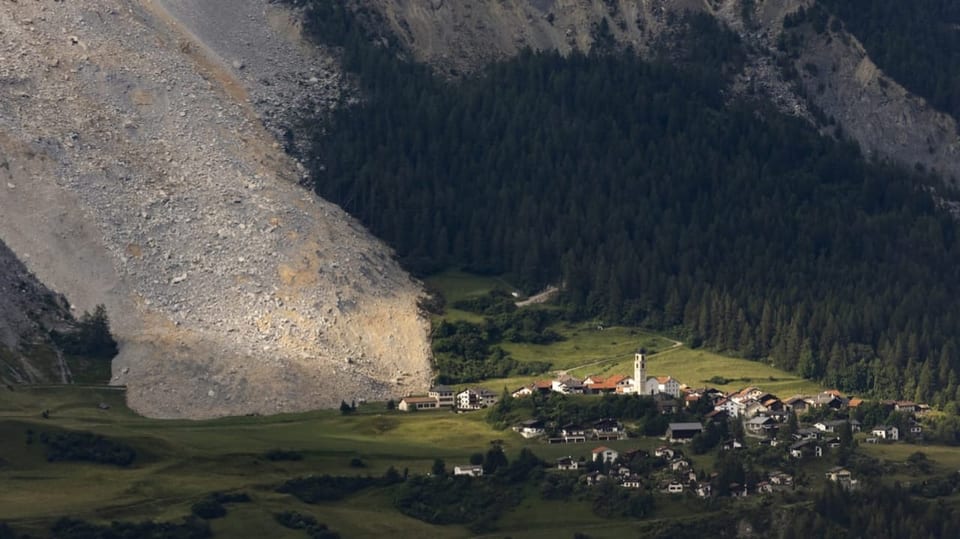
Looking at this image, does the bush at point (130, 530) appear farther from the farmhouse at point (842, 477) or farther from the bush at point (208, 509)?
the farmhouse at point (842, 477)

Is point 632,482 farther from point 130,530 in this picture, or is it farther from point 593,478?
point 130,530

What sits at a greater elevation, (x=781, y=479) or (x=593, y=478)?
Result: (x=781, y=479)

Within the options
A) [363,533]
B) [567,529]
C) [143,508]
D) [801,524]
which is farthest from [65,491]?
[801,524]

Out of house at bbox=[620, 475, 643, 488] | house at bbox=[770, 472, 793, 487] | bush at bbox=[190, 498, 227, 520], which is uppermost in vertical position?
house at bbox=[770, 472, 793, 487]

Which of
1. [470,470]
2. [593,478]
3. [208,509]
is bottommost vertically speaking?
[208,509]

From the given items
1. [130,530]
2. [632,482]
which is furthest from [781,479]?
[130,530]

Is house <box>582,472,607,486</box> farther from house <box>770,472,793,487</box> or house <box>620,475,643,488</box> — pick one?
house <box>770,472,793,487</box>

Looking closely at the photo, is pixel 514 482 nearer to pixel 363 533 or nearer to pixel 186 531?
pixel 363 533

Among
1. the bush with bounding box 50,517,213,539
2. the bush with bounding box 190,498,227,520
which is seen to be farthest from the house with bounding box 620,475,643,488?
the bush with bounding box 50,517,213,539

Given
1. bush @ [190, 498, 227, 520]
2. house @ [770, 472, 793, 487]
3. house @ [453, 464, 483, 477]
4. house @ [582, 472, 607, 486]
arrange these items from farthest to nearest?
house @ [453, 464, 483, 477], house @ [770, 472, 793, 487], house @ [582, 472, 607, 486], bush @ [190, 498, 227, 520]
